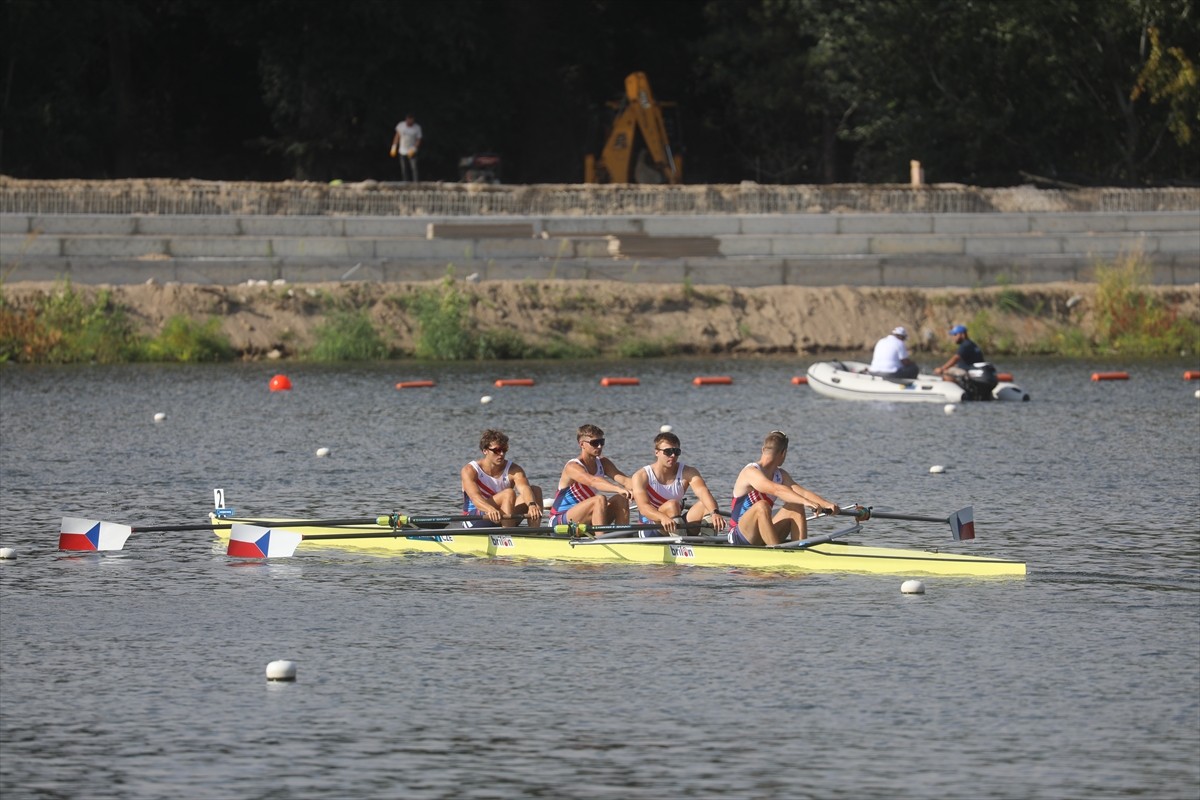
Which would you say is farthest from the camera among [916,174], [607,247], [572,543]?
[916,174]

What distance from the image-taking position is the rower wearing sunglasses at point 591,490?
17.9 m

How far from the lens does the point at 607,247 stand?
1677 inches

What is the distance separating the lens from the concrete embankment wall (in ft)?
133

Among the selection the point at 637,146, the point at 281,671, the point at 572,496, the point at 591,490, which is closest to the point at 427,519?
the point at 572,496

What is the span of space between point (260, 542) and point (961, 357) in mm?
17289

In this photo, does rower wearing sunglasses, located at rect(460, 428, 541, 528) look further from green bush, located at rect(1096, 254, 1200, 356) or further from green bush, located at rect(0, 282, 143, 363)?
green bush, located at rect(1096, 254, 1200, 356)

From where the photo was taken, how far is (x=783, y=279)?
137 feet

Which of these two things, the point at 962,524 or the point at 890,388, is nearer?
the point at 962,524

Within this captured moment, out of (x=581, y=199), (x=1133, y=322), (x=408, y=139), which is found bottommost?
(x=1133, y=322)

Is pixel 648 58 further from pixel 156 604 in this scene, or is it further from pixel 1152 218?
pixel 156 604

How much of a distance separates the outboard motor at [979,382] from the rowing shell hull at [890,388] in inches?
3.6

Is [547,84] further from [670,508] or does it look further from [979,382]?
[670,508]

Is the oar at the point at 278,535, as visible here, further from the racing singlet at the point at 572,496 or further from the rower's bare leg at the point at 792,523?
the rower's bare leg at the point at 792,523

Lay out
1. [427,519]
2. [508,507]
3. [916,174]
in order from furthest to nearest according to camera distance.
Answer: [916,174] → [508,507] → [427,519]
